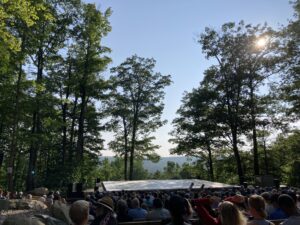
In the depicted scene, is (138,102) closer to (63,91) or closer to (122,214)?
(63,91)

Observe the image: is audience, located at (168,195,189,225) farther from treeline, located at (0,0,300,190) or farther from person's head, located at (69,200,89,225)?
treeline, located at (0,0,300,190)

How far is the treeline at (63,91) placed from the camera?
23.6 m

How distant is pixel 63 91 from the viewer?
119 ft

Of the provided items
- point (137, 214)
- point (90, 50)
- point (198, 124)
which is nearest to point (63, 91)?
point (90, 50)

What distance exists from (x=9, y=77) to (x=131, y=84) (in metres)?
18.3

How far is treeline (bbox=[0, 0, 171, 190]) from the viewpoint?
929 inches

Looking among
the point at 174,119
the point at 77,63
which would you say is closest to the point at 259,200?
the point at 77,63

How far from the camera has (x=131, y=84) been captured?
4194 cm

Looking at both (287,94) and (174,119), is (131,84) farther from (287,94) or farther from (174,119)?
(287,94)

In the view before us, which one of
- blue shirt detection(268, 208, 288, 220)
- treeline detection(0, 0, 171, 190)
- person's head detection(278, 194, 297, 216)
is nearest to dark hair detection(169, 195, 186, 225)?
person's head detection(278, 194, 297, 216)

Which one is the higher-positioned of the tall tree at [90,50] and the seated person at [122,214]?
the tall tree at [90,50]

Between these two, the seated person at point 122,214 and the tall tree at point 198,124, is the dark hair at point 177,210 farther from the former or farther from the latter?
the tall tree at point 198,124

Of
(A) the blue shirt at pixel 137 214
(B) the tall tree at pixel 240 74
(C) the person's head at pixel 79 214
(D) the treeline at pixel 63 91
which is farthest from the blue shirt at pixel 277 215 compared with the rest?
(B) the tall tree at pixel 240 74

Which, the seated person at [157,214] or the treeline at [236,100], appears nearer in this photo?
the seated person at [157,214]
